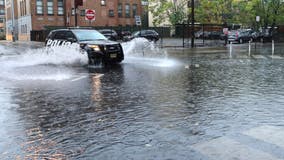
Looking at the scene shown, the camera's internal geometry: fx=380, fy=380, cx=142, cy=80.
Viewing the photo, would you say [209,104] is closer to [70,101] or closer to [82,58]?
[70,101]

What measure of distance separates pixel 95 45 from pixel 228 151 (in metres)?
12.2

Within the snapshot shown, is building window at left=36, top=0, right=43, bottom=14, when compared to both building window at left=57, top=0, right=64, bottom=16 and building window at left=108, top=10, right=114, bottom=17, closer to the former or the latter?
building window at left=57, top=0, right=64, bottom=16

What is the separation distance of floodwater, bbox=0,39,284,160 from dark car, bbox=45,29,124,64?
151 inches

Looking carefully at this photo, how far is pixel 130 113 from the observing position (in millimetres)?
7105

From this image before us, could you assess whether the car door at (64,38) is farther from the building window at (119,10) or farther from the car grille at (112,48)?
the building window at (119,10)

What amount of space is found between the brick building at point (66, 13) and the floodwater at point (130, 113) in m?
49.7

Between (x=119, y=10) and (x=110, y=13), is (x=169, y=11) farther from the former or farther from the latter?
(x=110, y=13)

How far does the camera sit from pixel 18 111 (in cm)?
735

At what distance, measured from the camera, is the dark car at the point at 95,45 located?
16.4 meters

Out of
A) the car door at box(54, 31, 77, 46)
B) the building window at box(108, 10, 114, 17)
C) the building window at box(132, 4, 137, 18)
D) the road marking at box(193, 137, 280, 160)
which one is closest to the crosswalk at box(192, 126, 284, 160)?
the road marking at box(193, 137, 280, 160)

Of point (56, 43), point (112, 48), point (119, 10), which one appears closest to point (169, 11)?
point (119, 10)

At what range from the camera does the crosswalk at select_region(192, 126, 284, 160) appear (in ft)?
15.3

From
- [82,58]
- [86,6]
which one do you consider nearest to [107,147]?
[82,58]

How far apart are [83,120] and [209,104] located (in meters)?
2.70
